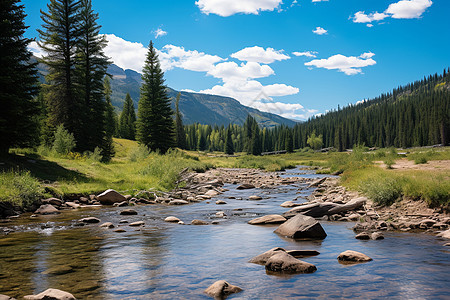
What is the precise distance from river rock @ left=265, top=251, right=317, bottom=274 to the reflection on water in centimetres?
18

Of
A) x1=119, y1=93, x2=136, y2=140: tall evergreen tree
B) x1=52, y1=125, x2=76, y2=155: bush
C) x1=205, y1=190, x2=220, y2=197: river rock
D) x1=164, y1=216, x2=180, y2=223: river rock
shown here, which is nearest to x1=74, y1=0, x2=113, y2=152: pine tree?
x1=52, y1=125, x2=76, y2=155: bush

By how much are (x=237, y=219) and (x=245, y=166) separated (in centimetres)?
4347

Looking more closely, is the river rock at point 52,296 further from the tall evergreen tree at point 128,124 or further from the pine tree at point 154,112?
the tall evergreen tree at point 128,124

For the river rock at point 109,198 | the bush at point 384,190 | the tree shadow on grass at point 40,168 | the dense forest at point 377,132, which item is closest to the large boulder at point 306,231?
the bush at point 384,190

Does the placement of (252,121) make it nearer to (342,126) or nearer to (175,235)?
(342,126)

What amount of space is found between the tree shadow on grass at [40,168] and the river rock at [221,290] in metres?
14.4

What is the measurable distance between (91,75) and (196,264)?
32.4 meters

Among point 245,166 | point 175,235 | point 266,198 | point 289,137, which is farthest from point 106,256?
point 289,137

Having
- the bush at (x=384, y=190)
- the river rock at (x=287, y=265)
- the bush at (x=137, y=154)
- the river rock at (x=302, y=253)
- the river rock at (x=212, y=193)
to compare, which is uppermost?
the bush at (x=137, y=154)

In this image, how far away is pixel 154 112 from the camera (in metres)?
46.4

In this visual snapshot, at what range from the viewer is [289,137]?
385 feet

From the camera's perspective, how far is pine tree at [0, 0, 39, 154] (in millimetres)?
16953

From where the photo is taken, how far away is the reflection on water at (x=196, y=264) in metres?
5.20

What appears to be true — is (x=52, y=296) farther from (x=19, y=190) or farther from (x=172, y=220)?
(x=19, y=190)
